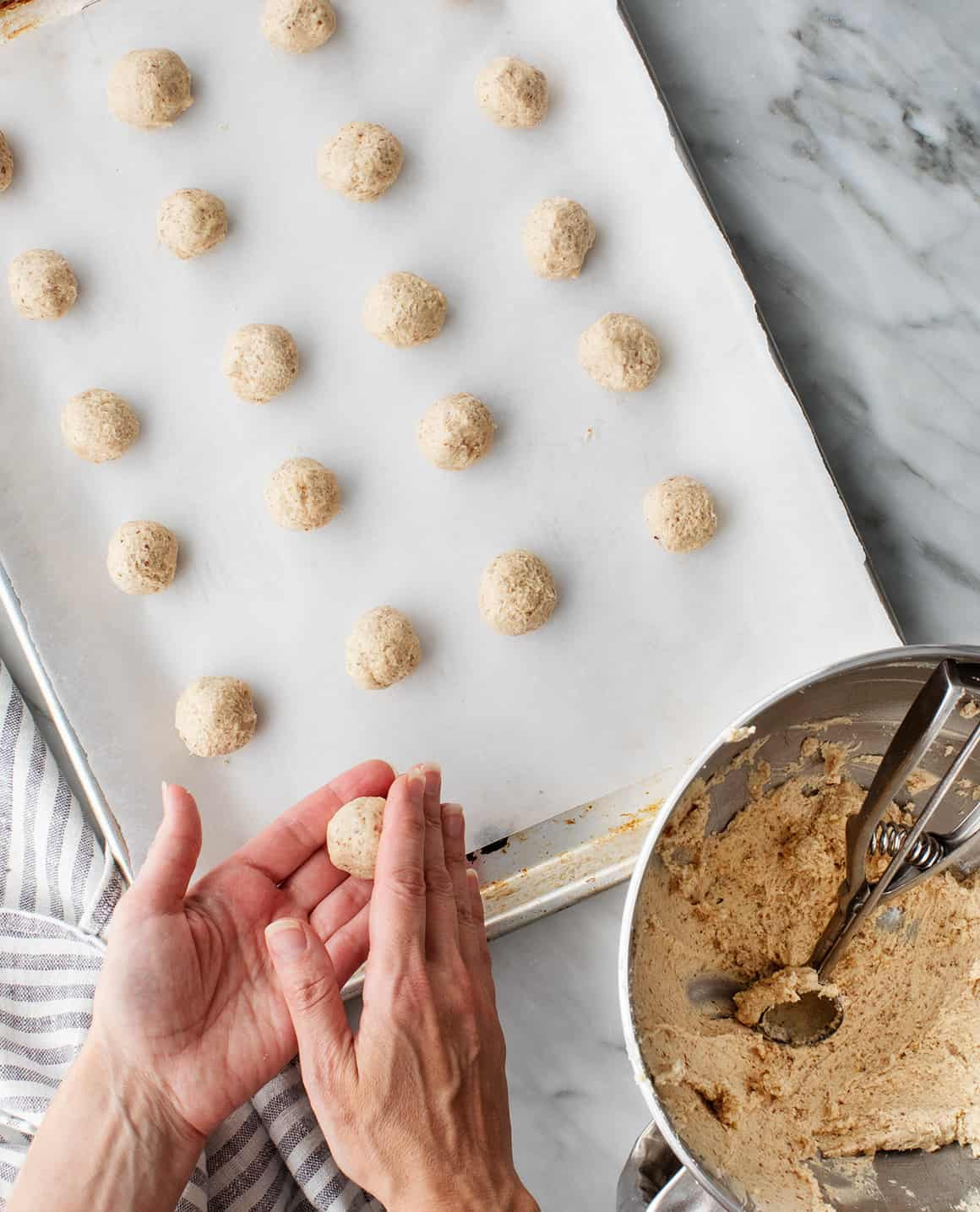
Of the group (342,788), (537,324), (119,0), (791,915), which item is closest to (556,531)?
(537,324)

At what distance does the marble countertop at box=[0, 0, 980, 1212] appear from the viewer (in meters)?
1.52

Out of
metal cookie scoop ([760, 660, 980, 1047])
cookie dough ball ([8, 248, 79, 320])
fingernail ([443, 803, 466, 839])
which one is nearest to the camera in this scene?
metal cookie scoop ([760, 660, 980, 1047])

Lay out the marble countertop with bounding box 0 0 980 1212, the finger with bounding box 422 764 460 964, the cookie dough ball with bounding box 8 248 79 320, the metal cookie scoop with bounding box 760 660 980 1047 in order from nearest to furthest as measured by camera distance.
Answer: the metal cookie scoop with bounding box 760 660 980 1047, the finger with bounding box 422 764 460 964, the cookie dough ball with bounding box 8 248 79 320, the marble countertop with bounding box 0 0 980 1212

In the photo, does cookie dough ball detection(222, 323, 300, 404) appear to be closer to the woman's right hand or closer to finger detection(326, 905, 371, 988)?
the woman's right hand

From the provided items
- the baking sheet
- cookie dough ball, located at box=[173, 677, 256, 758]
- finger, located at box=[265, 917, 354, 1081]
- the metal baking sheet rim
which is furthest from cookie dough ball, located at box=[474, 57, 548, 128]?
finger, located at box=[265, 917, 354, 1081]

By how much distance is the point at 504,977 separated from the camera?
1458mm

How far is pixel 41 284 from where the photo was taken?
53.6 inches

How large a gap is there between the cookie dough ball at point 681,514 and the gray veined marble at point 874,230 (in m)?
0.24

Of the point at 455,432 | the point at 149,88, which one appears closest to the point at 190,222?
the point at 149,88

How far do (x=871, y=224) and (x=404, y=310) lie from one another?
0.67m

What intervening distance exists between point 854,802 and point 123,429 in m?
1.00

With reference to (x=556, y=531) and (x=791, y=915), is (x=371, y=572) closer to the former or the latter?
(x=556, y=531)

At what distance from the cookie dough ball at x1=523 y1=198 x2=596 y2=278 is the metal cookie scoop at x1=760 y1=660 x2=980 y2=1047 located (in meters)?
0.70

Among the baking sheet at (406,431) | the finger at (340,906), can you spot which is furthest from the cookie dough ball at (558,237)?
the finger at (340,906)
